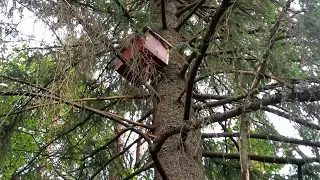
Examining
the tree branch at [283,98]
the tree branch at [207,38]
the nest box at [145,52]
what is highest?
the nest box at [145,52]

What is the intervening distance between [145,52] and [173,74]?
1.35ft

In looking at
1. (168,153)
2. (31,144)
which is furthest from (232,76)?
(31,144)

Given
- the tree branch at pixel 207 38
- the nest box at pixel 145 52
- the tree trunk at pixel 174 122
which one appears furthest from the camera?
the nest box at pixel 145 52

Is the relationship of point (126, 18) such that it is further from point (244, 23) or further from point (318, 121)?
point (318, 121)

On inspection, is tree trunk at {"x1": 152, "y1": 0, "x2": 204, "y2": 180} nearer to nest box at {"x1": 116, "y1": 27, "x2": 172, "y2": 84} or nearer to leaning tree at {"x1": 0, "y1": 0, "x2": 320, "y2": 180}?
leaning tree at {"x1": 0, "y1": 0, "x2": 320, "y2": 180}

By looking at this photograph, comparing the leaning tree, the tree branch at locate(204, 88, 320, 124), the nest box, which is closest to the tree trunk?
the leaning tree

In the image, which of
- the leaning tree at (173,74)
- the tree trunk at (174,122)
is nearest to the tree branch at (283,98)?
the leaning tree at (173,74)

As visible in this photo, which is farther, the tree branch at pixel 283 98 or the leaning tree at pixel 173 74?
the leaning tree at pixel 173 74

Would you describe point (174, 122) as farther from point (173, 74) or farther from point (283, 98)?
point (283, 98)

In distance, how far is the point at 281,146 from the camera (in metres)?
3.92

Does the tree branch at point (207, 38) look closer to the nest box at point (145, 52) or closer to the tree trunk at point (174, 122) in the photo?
the tree trunk at point (174, 122)

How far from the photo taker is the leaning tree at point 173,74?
2.40m

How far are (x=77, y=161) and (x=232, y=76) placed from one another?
2001mm

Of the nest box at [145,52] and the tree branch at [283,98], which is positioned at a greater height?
the nest box at [145,52]
